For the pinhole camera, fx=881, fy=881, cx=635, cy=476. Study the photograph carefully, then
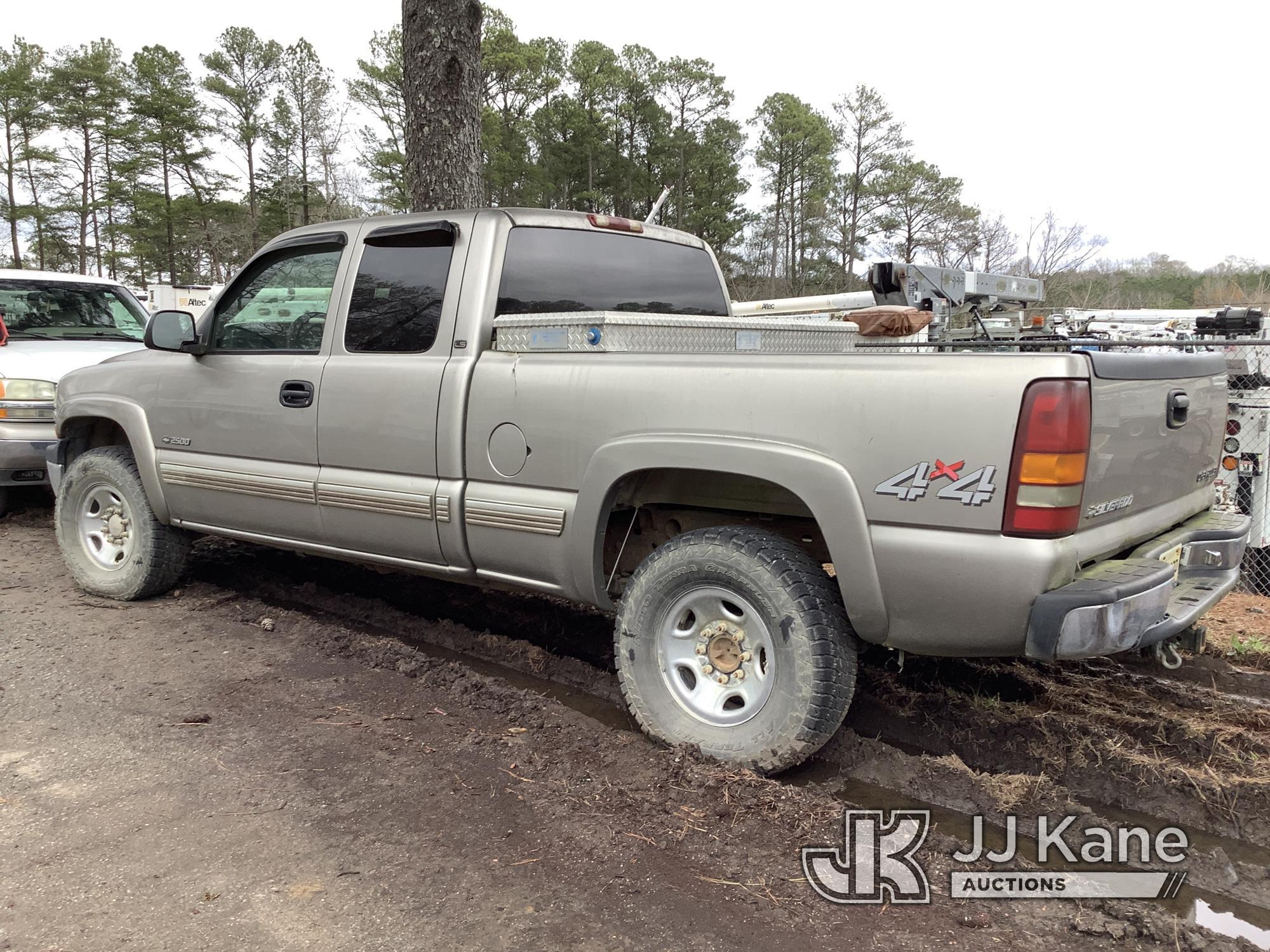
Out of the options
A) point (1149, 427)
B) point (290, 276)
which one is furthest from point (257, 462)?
point (1149, 427)

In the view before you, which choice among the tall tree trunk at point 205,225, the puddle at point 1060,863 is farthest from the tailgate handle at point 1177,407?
the tall tree trunk at point 205,225

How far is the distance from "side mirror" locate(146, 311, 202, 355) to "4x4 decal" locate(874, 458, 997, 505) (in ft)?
11.8

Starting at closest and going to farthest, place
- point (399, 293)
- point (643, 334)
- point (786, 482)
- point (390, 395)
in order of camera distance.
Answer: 1. point (786, 482)
2. point (643, 334)
3. point (390, 395)
4. point (399, 293)

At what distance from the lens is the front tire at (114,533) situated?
497 cm

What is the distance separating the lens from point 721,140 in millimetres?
47875

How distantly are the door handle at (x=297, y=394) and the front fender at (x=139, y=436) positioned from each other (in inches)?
43.6

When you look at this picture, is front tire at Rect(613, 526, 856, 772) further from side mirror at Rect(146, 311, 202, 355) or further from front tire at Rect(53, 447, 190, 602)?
front tire at Rect(53, 447, 190, 602)

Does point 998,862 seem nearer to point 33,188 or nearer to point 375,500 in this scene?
point 375,500

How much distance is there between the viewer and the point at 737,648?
312 centimetres

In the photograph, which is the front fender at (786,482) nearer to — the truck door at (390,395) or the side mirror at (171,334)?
the truck door at (390,395)

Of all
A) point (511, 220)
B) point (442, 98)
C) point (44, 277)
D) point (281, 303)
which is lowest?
point (281, 303)

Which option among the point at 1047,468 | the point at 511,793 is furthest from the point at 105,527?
the point at 1047,468

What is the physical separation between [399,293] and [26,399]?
4569 millimetres

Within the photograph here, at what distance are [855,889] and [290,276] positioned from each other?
12.2 ft
